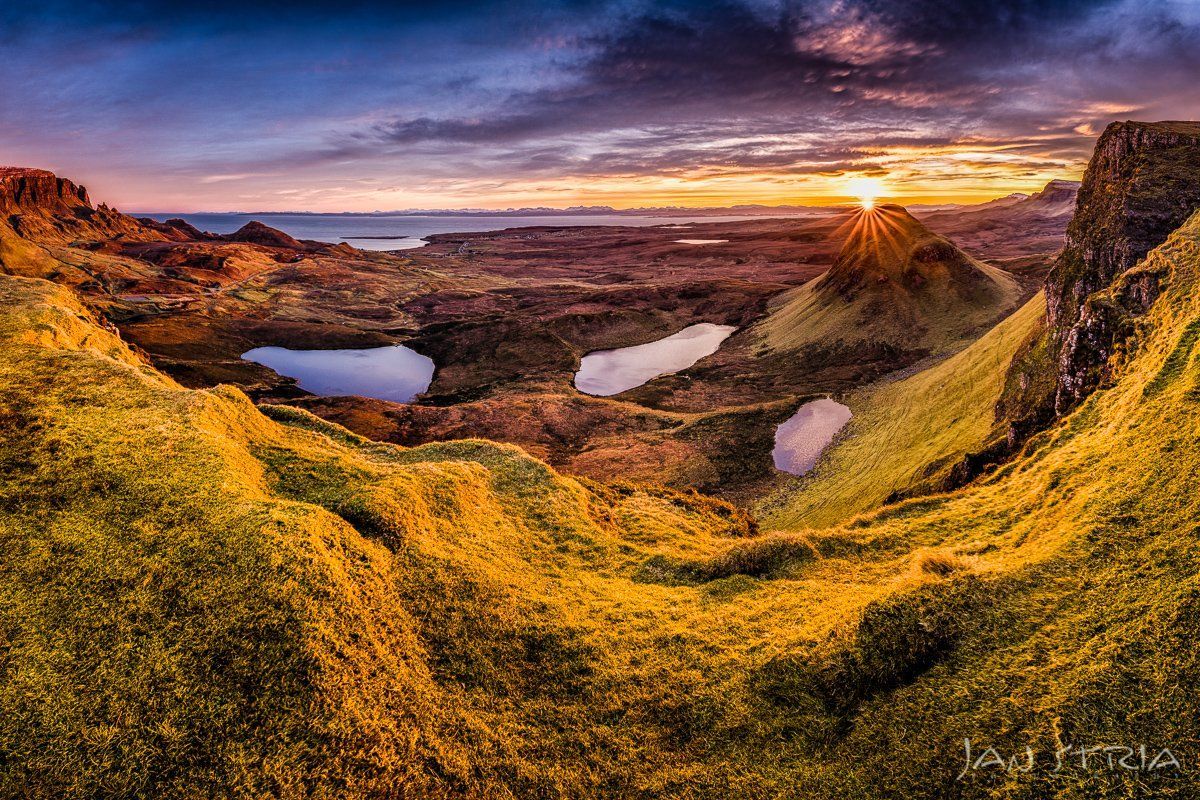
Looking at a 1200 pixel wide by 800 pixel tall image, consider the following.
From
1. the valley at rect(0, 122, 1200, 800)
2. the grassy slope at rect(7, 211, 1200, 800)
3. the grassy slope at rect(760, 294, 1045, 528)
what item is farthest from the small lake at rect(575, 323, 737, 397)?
the grassy slope at rect(7, 211, 1200, 800)

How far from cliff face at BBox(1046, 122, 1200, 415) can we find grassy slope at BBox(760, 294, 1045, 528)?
20.4ft

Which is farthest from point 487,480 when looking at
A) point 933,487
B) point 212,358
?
point 212,358

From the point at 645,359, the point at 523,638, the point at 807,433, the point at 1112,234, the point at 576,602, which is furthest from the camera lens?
the point at 645,359

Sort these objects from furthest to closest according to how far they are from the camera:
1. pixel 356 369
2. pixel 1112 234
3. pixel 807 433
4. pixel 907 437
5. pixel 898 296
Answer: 1. pixel 356 369
2. pixel 898 296
3. pixel 807 433
4. pixel 907 437
5. pixel 1112 234

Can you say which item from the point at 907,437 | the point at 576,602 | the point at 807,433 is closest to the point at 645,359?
the point at 807,433

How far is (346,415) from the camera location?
5600 cm

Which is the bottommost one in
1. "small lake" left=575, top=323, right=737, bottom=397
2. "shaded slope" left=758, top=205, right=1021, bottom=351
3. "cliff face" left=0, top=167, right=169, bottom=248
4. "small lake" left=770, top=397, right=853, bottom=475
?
"small lake" left=770, top=397, right=853, bottom=475

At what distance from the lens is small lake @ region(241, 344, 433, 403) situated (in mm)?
76938

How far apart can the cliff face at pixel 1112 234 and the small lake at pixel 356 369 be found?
228ft

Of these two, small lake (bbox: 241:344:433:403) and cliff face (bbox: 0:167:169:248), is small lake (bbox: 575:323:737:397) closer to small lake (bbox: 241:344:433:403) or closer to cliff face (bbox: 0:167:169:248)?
small lake (bbox: 241:344:433:403)

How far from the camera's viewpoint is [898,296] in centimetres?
7506

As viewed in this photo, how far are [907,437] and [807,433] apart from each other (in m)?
10.1

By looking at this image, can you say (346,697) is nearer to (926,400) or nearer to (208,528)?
(208,528)

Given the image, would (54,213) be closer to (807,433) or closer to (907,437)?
(807,433)
